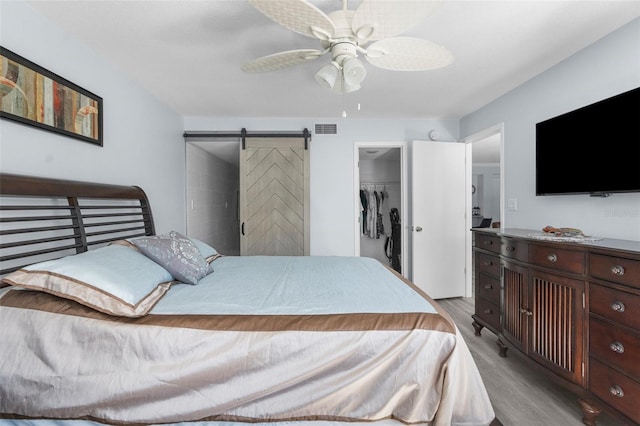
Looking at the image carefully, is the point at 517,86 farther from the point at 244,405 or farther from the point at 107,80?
the point at 107,80

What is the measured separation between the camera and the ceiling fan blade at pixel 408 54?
144 cm

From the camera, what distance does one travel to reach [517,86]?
258 cm

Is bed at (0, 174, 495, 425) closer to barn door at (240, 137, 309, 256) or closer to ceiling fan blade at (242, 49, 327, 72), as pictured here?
ceiling fan blade at (242, 49, 327, 72)

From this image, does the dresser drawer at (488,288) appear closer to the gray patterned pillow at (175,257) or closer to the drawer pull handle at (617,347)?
the drawer pull handle at (617,347)

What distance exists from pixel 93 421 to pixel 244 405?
60 cm

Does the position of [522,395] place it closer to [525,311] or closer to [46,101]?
[525,311]

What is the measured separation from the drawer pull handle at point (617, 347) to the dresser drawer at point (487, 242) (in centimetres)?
91

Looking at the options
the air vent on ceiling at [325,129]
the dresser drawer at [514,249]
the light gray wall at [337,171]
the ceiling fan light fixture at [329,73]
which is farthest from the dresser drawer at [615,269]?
the air vent on ceiling at [325,129]

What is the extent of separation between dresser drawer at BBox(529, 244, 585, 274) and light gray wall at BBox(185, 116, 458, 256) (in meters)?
2.06

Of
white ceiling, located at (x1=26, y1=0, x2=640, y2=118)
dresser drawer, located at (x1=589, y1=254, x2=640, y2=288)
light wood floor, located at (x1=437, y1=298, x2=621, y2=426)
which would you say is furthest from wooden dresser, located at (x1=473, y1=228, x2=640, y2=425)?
white ceiling, located at (x1=26, y1=0, x2=640, y2=118)

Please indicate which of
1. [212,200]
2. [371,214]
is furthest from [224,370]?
[371,214]

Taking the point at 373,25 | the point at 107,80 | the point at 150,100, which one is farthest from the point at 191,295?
the point at 150,100

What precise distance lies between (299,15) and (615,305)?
2076mm

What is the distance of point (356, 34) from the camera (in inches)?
55.2
